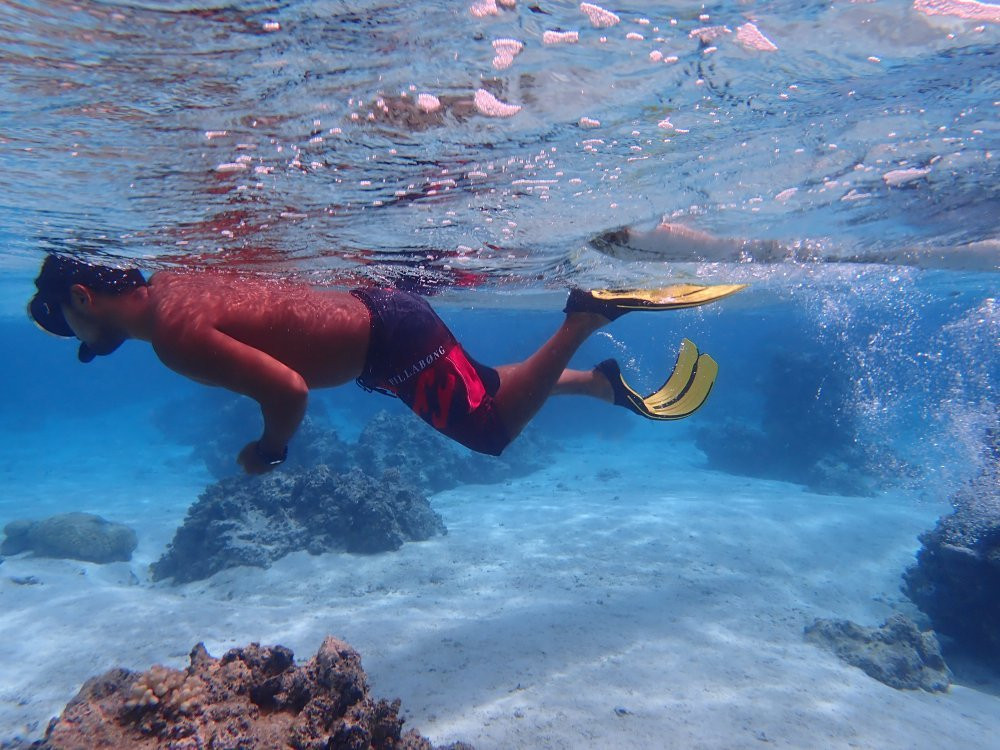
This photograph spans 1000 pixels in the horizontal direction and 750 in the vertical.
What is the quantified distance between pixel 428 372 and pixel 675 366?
3.57m

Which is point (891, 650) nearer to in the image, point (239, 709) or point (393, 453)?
point (239, 709)

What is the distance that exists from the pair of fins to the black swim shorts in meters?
1.29

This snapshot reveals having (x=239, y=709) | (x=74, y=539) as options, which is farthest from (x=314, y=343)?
(x=74, y=539)

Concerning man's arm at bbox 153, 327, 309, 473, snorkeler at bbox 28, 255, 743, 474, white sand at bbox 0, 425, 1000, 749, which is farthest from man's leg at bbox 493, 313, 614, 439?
white sand at bbox 0, 425, 1000, 749

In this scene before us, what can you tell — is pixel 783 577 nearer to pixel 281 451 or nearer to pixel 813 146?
pixel 813 146

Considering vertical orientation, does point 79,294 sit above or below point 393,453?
above

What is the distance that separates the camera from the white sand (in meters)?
5.52

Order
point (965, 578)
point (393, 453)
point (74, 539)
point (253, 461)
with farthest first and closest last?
point (393, 453) → point (74, 539) → point (965, 578) → point (253, 461)

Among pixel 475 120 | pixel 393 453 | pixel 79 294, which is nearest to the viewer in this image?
pixel 79 294

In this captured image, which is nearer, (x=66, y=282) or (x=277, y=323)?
(x=277, y=323)

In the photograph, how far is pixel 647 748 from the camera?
16.1 ft

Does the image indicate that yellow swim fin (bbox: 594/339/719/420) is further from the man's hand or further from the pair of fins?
the man's hand

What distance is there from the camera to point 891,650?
7484mm

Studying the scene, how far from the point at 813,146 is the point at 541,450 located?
21.8 meters
